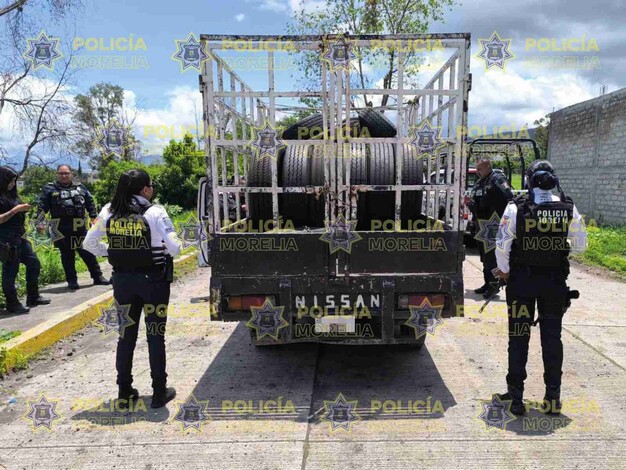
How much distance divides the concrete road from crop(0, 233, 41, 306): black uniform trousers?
1.24m

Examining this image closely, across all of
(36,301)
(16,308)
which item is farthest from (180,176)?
(16,308)

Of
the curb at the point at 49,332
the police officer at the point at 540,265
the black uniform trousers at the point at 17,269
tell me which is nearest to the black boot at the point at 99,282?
the curb at the point at 49,332

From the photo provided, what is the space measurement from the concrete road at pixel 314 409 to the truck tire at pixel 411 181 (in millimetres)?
1393

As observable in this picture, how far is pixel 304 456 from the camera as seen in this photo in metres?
2.95

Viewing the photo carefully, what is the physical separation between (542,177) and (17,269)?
577cm

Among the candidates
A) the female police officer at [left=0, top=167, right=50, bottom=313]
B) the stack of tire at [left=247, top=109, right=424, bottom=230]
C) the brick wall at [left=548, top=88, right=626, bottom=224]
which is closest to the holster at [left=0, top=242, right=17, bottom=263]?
the female police officer at [left=0, top=167, right=50, bottom=313]

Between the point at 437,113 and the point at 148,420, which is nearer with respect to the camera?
the point at 148,420

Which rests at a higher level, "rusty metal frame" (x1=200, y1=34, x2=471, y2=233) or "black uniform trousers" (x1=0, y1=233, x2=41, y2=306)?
"rusty metal frame" (x1=200, y1=34, x2=471, y2=233)

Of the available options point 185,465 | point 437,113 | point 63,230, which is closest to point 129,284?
point 185,465

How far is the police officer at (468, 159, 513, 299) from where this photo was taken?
20.9ft

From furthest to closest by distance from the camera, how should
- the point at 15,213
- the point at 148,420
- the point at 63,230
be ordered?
the point at 63,230 < the point at 15,213 < the point at 148,420

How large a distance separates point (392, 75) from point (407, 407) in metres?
14.0

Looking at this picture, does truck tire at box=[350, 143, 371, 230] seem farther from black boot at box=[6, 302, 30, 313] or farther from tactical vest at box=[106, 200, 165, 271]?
black boot at box=[6, 302, 30, 313]

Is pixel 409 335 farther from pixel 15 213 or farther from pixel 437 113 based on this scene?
pixel 15 213
